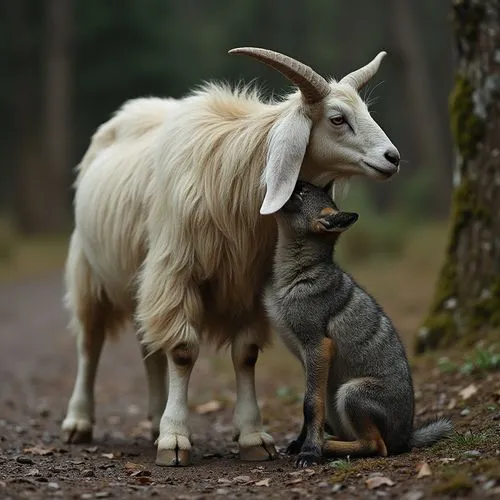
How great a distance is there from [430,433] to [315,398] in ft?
2.52

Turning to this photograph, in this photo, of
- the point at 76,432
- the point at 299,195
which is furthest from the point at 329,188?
the point at 76,432

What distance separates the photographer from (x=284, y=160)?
18.7 feet


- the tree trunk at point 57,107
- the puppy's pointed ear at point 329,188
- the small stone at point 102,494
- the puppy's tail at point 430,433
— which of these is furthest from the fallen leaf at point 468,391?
the tree trunk at point 57,107

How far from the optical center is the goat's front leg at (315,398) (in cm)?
565

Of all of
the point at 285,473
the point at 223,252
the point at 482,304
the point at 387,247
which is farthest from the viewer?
the point at 387,247

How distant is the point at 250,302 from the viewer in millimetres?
6363

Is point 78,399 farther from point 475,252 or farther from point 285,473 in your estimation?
point 475,252

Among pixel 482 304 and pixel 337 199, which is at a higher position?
pixel 337 199

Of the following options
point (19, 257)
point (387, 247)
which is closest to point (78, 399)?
point (387, 247)

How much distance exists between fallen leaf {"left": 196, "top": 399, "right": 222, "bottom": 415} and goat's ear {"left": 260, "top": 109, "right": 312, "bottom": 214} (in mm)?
3826

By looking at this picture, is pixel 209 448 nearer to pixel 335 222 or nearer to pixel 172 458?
pixel 172 458

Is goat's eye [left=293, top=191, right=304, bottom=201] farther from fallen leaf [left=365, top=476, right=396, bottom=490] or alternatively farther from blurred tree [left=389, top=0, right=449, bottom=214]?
blurred tree [left=389, top=0, right=449, bottom=214]

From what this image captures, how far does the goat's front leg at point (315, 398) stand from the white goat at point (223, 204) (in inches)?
27.6

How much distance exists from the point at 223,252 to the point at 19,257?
20.3 meters
